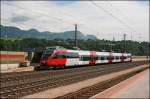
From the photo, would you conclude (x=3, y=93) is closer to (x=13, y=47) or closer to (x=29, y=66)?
(x=29, y=66)

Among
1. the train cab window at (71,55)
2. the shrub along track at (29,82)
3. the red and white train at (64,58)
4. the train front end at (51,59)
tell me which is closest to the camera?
the shrub along track at (29,82)

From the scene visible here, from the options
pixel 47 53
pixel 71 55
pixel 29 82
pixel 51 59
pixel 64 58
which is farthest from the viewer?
pixel 71 55

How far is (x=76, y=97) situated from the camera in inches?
695

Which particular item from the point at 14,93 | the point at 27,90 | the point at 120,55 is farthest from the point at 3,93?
the point at 120,55

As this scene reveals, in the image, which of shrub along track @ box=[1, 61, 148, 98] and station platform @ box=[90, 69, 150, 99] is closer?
station platform @ box=[90, 69, 150, 99]

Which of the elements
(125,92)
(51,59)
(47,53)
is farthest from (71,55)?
(125,92)

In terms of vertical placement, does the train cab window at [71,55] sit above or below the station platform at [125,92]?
above

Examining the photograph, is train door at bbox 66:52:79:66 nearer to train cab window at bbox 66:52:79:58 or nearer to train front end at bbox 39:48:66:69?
train cab window at bbox 66:52:79:58

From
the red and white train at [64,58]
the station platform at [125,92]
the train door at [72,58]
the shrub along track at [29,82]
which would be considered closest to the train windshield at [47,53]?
the red and white train at [64,58]

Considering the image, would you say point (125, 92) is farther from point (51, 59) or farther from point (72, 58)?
point (72, 58)

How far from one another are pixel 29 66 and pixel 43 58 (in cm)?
415

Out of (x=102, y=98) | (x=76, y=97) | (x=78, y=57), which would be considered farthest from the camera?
(x=78, y=57)

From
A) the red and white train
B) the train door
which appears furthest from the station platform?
the train door

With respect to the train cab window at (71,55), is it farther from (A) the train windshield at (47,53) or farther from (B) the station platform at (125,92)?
(B) the station platform at (125,92)
